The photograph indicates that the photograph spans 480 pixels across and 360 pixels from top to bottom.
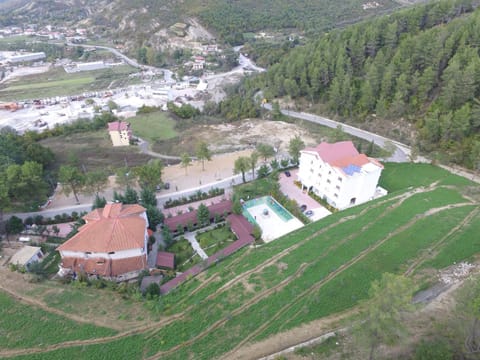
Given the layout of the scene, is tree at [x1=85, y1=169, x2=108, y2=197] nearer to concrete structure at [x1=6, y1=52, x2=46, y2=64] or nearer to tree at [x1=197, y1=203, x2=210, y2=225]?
tree at [x1=197, y1=203, x2=210, y2=225]

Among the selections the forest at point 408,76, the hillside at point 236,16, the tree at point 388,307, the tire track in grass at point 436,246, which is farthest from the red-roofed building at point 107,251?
the hillside at point 236,16

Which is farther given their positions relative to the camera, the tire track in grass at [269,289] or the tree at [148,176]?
the tree at [148,176]

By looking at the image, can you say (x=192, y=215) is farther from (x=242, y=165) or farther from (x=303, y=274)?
(x=303, y=274)

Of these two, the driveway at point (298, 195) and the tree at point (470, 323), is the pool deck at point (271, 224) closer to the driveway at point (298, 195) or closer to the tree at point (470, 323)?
the driveway at point (298, 195)

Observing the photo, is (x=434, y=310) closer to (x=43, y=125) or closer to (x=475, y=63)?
(x=475, y=63)

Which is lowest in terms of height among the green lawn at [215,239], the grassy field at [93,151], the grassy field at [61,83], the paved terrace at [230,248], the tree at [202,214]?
the green lawn at [215,239]

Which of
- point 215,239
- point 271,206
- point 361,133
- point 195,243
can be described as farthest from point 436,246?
point 361,133
